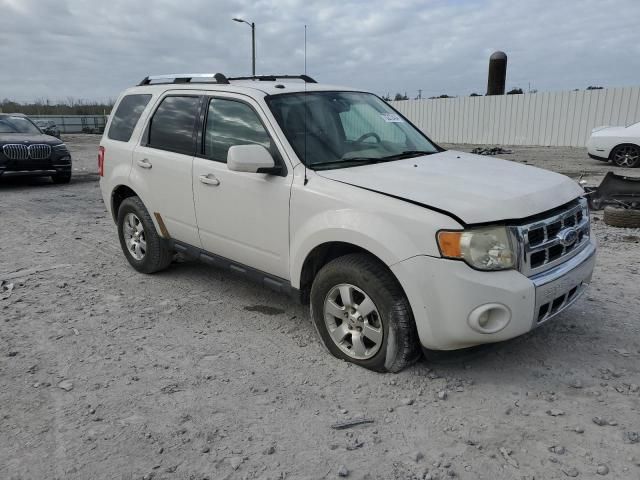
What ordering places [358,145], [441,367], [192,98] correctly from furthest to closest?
[192,98], [358,145], [441,367]

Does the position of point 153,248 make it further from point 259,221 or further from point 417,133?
point 417,133

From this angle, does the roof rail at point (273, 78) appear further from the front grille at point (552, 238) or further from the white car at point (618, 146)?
the white car at point (618, 146)

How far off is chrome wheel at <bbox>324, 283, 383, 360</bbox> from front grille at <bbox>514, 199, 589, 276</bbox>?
3.07 ft

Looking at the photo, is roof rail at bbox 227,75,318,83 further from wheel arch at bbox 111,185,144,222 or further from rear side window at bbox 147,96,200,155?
→ wheel arch at bbox 111,185,144,222

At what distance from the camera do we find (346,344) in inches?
141

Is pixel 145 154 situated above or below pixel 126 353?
above

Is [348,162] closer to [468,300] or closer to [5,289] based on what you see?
[468,300]

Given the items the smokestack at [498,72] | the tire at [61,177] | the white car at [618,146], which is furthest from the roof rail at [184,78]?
the smokestack at [498,72]

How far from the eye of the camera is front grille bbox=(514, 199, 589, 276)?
3016 millimetres

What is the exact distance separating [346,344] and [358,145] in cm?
150

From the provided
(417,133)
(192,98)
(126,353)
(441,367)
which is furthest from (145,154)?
(441,367)

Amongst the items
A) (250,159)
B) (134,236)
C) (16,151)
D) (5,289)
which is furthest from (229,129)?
(16,151)

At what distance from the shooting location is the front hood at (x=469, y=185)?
2.98 meters

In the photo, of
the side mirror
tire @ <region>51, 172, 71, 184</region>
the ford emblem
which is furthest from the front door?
tire @ <region>51, 172, 71, 184</region>
